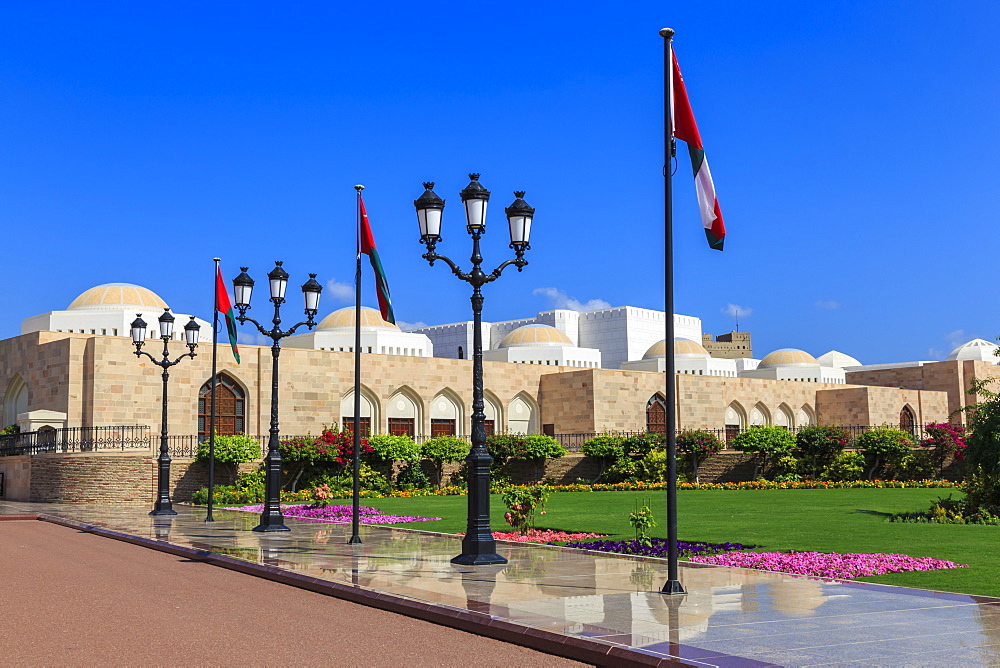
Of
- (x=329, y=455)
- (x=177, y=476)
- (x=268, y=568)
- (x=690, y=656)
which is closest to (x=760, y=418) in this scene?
(x=329, y=455)

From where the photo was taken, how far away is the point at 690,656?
647cm

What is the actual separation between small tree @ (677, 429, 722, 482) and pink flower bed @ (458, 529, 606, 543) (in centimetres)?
2132

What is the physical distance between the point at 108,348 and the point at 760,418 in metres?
34.6

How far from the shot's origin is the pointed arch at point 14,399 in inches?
1464

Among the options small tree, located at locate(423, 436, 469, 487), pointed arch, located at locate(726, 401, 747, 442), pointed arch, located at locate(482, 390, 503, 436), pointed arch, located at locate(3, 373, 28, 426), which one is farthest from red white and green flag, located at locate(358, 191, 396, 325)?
pointed arch, located at locate(726, 401, 747, 442)

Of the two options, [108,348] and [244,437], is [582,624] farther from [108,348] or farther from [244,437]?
[108,348]

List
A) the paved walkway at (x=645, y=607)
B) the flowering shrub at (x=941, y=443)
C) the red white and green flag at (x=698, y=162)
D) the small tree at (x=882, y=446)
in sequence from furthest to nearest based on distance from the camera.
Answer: the small tree at (x=882, y=446) → the flowering shrub at (x=941, y=443) → the red white and green flag at (x=698, y=162) → the paved walkway at (x=645, y=607)

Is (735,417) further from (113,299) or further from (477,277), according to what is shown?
(477,277)

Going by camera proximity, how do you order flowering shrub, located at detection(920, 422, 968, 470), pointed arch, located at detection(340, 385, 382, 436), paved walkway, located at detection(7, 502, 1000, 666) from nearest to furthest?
paved walkway, located at detection(7, 502, 1000, 666) < flowering shrub, located at detection(920, 422, 968, 470) < pointed arch, located at detection(340, 385, 382, 436)

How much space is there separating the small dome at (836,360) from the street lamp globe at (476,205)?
80.8 metres

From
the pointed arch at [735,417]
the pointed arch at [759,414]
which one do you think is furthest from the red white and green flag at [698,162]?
the pointed arch at [759,414]

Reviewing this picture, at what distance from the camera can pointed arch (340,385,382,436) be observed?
40.1 metres

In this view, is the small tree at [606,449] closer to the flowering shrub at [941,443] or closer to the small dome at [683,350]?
the flowering shrub at [941,443]

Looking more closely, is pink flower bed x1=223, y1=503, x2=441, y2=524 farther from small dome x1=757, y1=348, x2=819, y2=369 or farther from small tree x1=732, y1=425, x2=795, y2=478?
small dome x1=757, y1=348, x2=819, y2=369
